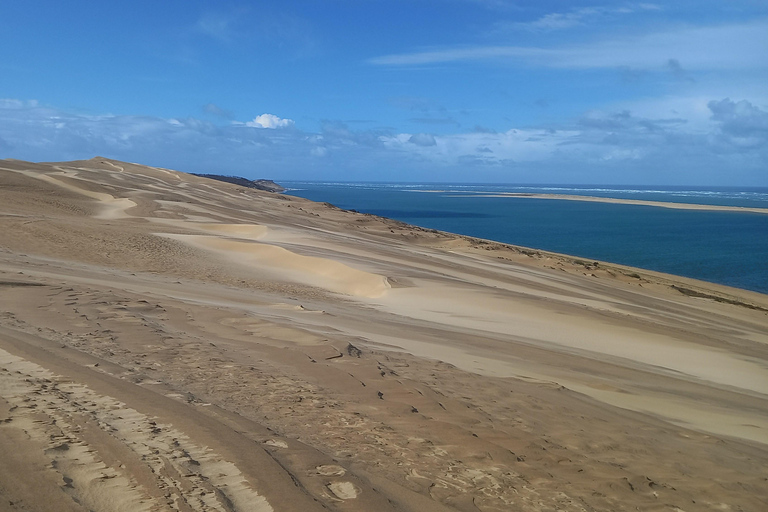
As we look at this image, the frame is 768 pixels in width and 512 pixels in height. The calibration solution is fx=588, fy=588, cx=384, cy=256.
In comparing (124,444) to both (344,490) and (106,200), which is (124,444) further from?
(106,200)

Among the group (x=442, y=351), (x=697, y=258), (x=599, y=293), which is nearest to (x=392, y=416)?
(x=442, y=351)

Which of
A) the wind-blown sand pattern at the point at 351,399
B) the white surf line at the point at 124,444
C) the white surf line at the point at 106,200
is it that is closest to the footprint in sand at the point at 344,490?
the wind-blown sand pattern at the point at 351,399

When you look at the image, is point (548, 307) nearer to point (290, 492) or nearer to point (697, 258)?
point (290, 492)

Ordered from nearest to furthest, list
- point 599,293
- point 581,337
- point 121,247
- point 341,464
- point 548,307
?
point 341,464 < point 581,337 < point 548,307 < point 121,247 < point 599,293

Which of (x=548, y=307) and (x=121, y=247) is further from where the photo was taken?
(x=121, y=247)

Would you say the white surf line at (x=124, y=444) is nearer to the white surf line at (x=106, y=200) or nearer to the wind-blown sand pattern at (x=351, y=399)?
the wind-blown sand pattern at (x=351, y=399)

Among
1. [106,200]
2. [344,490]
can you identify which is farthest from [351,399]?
[106,200]

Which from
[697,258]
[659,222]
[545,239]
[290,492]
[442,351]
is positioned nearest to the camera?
[290,492]
